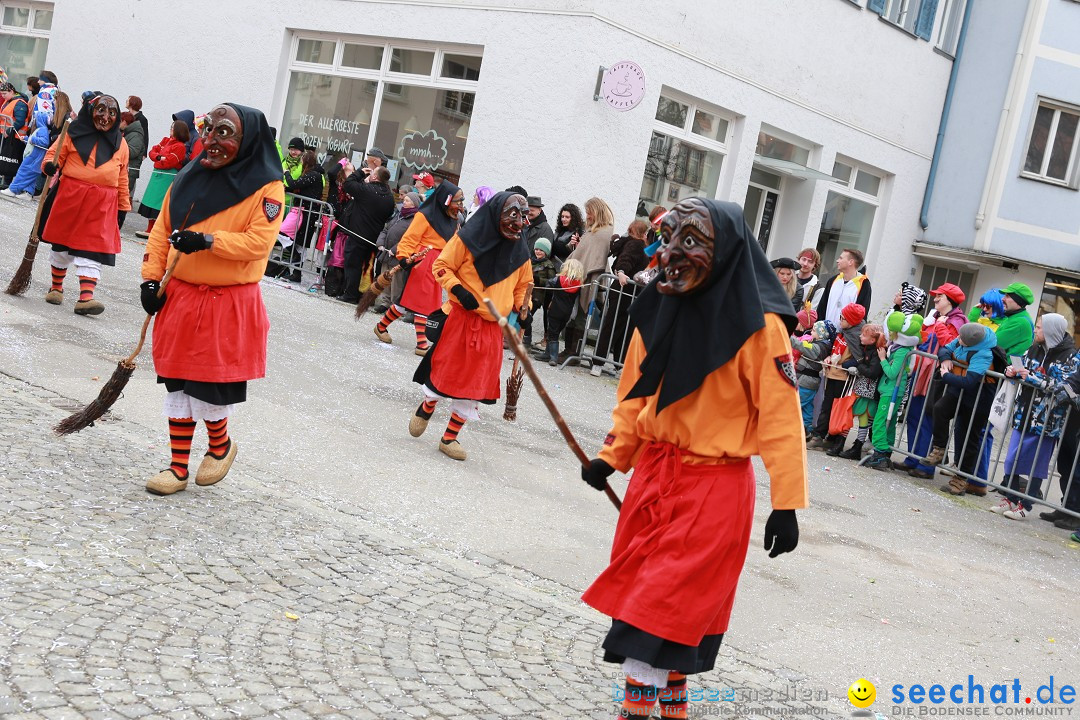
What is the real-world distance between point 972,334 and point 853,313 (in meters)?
1.18

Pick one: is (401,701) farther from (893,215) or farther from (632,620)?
(893,215)

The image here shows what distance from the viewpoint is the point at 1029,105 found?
21.1 meters

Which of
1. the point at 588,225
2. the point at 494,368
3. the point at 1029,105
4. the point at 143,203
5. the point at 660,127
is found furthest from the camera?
the point at 1029,105

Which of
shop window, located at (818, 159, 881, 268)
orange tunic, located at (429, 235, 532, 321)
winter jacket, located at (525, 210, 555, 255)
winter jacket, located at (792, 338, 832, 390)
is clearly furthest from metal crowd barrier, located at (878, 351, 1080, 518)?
shop window, located at (818, 159, 881, 268)

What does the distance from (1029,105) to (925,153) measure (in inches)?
77.3

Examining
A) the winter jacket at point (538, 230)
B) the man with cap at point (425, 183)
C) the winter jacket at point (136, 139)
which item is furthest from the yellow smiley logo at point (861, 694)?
the winter jacket at point (136, 139)

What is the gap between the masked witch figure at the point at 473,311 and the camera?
321 inches

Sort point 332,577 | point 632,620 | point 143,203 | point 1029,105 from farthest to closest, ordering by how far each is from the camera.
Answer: point 1029,105 → point 143,203 → point 332,577 → point 632,620

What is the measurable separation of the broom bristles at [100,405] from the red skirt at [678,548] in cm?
352

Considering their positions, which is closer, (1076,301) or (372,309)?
(372,309)

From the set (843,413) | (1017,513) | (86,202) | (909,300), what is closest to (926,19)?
(909,300)

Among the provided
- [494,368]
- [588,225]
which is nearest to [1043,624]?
[494,368]

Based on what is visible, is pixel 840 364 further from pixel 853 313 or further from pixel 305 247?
pixel 305 247

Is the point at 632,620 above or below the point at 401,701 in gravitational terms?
above
